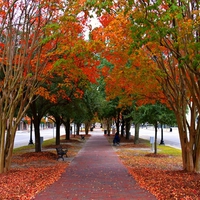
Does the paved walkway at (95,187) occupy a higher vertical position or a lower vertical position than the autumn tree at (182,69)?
lower

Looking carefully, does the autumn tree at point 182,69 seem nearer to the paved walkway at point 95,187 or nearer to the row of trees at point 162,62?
the row of trees at point 162,62

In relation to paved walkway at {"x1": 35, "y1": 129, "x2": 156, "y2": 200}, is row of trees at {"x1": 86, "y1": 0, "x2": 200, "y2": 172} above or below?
above

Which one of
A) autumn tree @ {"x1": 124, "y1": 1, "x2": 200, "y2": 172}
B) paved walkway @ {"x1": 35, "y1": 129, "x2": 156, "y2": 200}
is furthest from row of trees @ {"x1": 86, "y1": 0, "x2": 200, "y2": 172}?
paved walkway @ {"x1": 35, "y1": 129, "x2": 156, "y2": 200}

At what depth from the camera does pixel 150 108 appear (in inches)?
777

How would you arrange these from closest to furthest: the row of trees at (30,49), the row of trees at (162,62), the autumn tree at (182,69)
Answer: the autumn tree at (182,69) → the row of trees at (162,62) → the row of trees at (30,49)

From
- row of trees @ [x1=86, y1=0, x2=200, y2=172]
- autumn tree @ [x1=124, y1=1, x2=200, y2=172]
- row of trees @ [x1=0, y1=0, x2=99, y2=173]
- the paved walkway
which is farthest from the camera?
row of trees @ [x1=0, y1=0, x2=99, y2=173]

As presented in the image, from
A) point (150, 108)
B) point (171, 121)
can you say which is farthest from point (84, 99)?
point (171, 121)

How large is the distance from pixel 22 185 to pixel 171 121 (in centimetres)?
1287

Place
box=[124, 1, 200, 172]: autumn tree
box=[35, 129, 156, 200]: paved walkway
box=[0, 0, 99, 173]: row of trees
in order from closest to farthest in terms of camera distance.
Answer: box=[35, 129, 156, 200]: paved walkway
box=[124, 1, 200, 172]: autumn tree
box=[0, 0, 99, 173]: row of trees

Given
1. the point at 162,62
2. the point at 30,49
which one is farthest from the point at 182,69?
the point at 30,49

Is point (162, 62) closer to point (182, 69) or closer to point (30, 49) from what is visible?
point (182, 69)

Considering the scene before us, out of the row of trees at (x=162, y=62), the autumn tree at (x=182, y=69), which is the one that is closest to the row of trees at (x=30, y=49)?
the row of trees at (x=162, y=62)

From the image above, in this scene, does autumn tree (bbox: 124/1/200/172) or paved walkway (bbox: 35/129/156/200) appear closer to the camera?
paved walkway (bbox: 35/129/156/200)

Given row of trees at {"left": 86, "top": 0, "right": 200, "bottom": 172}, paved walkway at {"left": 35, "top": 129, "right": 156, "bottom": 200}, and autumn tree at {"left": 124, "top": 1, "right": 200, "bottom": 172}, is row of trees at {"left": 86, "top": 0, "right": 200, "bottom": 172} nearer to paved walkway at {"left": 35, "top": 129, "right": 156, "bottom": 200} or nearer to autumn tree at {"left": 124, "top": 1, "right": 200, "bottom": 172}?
autumn tree at {"left": 124, "top": 1, "right": 200, "bottom": 172}
